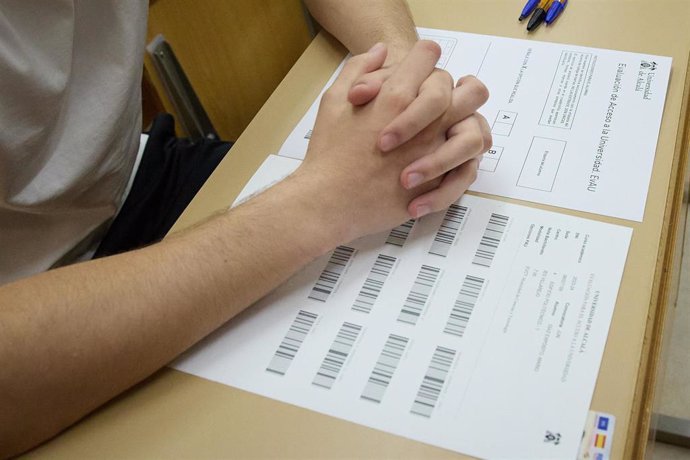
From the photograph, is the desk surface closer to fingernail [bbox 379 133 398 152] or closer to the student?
the student

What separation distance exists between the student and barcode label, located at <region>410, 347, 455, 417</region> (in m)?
0.18

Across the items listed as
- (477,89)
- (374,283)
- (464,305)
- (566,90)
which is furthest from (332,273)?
(566,90)

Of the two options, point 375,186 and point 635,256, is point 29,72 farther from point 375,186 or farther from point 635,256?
point 635,256

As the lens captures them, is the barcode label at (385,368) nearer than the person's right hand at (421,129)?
Yes

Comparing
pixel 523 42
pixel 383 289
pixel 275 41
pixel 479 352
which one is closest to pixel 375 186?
pixel 383 289

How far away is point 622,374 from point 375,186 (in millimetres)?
327

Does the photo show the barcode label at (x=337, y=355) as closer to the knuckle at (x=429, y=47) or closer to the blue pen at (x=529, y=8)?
the knuckle at (x=429, y=47)

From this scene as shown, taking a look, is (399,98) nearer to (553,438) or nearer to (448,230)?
(448,230)

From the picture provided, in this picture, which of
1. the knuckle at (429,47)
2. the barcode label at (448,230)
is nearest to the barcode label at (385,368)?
the barcode label at (448,230)

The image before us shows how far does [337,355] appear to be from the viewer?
67cm

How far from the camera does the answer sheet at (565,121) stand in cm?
79

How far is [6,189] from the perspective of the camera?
0.87 metres

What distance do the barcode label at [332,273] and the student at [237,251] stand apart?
0.02 meters

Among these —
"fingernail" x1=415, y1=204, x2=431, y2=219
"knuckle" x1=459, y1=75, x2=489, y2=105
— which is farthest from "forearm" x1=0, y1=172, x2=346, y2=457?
"knuckle" x1=459, y1=75, x2=489, y2=105
